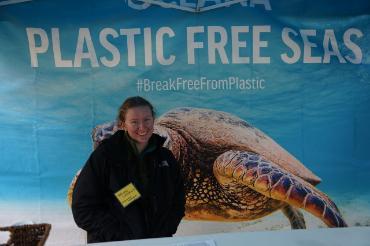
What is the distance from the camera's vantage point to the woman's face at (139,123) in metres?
1.99

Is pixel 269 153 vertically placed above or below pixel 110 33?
below

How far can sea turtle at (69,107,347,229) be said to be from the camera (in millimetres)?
3107

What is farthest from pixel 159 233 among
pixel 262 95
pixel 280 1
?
pixel 280 1

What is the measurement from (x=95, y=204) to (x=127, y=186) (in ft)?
0.61

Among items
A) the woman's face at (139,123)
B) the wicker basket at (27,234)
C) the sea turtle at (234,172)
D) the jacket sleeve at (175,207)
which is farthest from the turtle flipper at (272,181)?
the wicker basket at (27,234)

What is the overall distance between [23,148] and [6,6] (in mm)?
1054

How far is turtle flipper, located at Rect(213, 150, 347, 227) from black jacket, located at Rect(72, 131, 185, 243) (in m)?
1.11

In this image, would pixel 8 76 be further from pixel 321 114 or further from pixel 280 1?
pixel 321 114

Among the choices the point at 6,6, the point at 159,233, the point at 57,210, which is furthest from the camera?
the point at 57,210

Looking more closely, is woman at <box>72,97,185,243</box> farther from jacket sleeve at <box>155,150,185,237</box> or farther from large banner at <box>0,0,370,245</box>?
large banner at <box>0,0,370,245</box>

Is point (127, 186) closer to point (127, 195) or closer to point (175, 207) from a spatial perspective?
point (127, 195)

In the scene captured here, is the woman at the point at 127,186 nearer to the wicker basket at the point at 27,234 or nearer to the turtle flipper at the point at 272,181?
the wicker basket at the point at 27,234

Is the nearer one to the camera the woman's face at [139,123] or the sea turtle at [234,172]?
the woman's face at [139,123]

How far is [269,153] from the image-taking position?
3.13 meters
